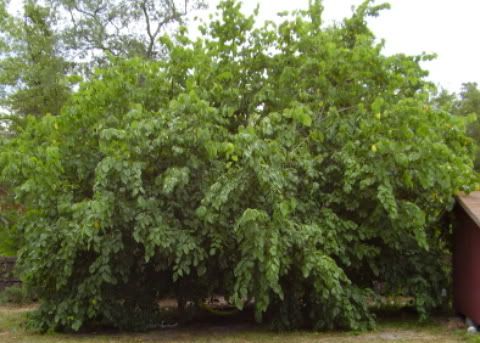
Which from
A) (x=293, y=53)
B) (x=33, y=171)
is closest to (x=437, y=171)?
(x=293, y=53)

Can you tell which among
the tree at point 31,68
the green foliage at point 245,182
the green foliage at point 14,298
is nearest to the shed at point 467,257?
the green foliage at point 245,182

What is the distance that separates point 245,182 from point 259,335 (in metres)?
2.52

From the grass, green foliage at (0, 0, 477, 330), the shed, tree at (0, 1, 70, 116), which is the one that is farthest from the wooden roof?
tree at (0, 1, 70, 116)

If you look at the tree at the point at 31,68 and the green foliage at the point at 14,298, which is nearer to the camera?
the green foliage at the point at 14,298

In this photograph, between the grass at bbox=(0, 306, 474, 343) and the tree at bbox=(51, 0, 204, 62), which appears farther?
the tree at bbox=(51, 0, 204, 62)

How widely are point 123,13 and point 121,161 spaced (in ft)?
56.2

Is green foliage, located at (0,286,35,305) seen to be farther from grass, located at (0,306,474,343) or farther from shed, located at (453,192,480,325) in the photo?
shed, located at (453,192,480,325)

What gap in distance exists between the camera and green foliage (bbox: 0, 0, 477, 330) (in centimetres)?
845

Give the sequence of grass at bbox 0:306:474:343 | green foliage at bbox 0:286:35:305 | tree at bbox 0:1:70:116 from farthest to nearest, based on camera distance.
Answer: tree at bbox 0:1:70:116
green foliage at bbox 0:286:35:305
grass at bbox 0:306:474:343

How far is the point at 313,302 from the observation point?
377 inches

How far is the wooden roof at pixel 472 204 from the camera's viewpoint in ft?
28.1

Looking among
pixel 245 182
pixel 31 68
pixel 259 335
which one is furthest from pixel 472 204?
pixel 31 68

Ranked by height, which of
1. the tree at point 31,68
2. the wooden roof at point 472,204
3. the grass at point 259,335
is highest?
the tree at point 31,68

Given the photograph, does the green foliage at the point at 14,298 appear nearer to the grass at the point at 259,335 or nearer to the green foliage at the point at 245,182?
the grass at the point at 259,335
